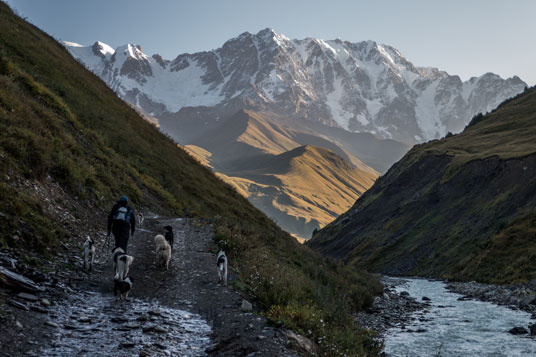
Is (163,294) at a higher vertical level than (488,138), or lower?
lower

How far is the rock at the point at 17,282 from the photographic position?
940 cm

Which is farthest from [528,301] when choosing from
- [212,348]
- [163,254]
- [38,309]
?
[38,309]

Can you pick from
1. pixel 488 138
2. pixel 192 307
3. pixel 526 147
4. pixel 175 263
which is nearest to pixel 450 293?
pixel 175 263

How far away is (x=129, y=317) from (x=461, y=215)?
6140 cm

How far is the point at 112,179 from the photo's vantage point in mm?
26172

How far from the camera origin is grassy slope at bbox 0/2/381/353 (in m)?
13.0

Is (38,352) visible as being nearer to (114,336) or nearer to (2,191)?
(114,336)

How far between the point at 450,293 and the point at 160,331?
30301 mm

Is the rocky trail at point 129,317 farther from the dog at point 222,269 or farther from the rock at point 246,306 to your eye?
the dog at point 222,269

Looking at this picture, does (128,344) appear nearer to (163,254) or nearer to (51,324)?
(51,324)

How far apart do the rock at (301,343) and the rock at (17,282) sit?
21.0ft

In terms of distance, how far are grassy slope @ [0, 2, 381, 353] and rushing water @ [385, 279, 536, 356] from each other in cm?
316

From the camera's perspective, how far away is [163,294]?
12.6 meters

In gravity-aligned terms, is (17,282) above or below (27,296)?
above
